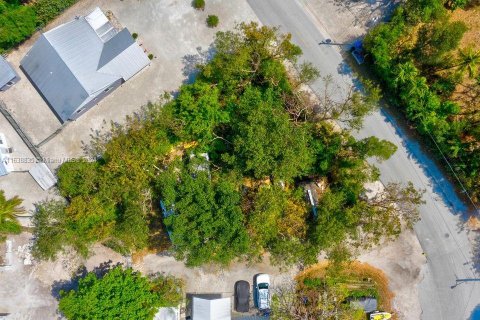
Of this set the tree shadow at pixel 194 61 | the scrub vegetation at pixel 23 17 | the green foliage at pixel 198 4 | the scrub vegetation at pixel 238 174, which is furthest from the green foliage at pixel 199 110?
the scrub vegetation at pixel 23 17

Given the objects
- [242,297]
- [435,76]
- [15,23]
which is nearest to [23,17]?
[15,23]

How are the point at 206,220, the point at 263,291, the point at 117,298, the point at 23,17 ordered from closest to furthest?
the point at 206,220
the point at 117,298
the point at 23,17
the point at 263,291

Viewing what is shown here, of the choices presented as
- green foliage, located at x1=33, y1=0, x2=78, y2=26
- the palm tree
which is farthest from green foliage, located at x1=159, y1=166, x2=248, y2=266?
the palm tree

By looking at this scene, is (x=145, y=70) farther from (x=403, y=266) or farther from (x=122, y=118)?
(x=403, y=266)

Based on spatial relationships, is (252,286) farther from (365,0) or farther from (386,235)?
(365,0)

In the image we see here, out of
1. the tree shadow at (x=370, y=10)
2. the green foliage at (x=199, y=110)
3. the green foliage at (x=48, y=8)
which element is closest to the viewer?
the green foliage at (x=199, y=110)

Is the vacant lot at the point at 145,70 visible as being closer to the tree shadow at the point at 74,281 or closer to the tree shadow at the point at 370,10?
the tree shadow at the point at 370,10
